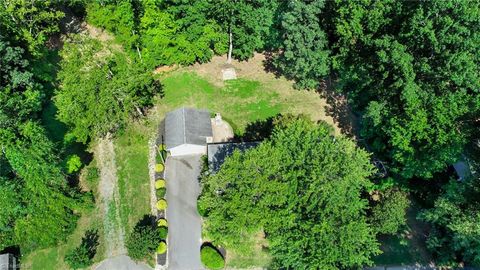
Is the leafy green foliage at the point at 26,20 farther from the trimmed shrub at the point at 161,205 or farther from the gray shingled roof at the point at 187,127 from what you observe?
the trimmed shrub at the point at 161,205

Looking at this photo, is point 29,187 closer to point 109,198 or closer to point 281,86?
point 109,198

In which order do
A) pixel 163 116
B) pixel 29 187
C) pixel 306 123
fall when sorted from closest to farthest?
pixel 29 187, pixel 306 123, pixel 163 116

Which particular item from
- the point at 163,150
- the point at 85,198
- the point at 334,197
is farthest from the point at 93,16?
the point at 334,197

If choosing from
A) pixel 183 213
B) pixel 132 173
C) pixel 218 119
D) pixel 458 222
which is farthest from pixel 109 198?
pixel 458 222

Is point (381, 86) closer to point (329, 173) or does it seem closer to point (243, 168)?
point (329, 173)

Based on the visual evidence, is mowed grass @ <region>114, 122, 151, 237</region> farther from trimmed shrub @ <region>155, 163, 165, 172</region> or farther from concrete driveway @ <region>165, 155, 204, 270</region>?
concrete driveway @ <region>165, 155, 204, 270</region>

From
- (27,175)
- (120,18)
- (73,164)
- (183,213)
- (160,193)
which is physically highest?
(120,18)
